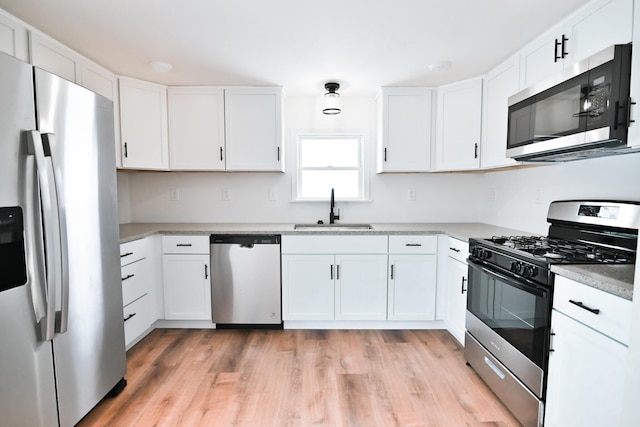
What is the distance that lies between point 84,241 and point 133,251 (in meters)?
0.83

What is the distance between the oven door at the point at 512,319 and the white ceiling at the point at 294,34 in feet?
4.90

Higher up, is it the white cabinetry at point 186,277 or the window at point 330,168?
the window at point 330,168

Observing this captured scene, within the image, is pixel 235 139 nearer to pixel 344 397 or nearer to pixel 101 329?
pixel 101 329

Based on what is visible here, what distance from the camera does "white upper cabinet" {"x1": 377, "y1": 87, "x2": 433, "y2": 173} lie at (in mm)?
2859

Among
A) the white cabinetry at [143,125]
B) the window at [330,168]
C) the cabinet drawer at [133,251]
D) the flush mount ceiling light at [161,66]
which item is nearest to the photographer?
the cabinet drawer at [133,251]

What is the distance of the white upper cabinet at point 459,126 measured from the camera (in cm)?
263

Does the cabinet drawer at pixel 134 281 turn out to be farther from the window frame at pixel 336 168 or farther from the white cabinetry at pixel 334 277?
the window frame at pixel 336 168

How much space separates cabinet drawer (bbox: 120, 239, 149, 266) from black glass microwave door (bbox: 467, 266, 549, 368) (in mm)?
2493

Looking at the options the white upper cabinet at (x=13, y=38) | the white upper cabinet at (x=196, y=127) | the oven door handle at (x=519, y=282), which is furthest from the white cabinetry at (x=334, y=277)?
the white upper cabinet at (x=13, y=38)

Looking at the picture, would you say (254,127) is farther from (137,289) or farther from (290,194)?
(137,289)

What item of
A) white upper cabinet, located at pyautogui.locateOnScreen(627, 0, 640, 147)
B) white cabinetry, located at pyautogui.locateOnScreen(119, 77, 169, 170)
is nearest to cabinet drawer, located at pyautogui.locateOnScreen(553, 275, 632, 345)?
white upper cabinet, located at pyautogui.locateOnScreen(627, 0, 640, 147)

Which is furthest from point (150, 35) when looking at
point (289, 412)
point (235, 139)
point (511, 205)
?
point (511, 205)

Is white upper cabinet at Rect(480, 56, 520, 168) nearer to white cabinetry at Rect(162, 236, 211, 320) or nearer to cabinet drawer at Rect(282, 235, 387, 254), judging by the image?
cabinet drawer at Rect(282, 235, 387, 254)

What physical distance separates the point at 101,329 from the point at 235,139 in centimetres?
185
